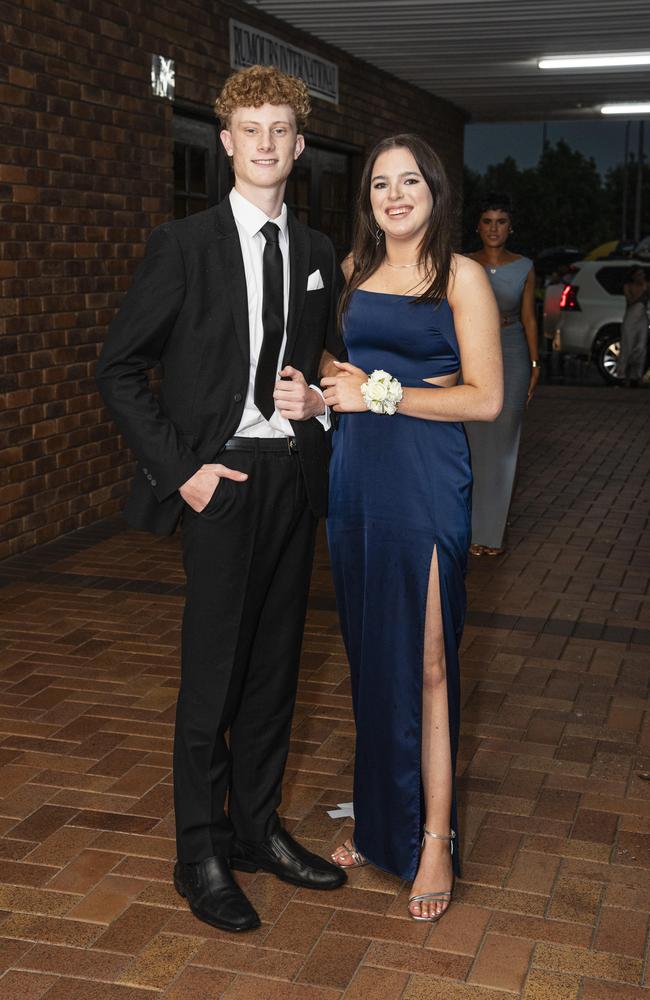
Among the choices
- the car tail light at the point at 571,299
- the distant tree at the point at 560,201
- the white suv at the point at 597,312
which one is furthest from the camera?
the distant tree at the point at 560,201

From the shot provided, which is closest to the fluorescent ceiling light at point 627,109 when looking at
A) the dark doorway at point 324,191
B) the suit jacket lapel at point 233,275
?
the dark doorway at point 324,191

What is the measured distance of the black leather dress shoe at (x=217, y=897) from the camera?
325cm

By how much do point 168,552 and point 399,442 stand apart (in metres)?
4.36

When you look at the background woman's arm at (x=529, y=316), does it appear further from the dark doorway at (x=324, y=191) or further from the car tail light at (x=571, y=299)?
the car tail light at (x=571, y=299)

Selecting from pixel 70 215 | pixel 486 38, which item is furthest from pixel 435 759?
pixel 486 38

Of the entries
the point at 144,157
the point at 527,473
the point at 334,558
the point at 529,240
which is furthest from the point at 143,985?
the point at 529,240

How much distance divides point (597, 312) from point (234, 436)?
51.0 feet

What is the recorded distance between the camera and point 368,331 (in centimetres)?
332

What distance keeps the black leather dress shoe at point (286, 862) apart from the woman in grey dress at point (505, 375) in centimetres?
395

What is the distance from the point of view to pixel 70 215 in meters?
7.73

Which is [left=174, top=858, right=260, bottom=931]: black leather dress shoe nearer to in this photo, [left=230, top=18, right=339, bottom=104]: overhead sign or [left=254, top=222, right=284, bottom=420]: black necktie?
[left=254, top=222, right=284, bottom=420]: black necktie

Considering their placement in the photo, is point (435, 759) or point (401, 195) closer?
point (401, 195)

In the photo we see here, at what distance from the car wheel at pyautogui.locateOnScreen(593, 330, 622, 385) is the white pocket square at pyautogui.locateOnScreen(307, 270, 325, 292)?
15.1m

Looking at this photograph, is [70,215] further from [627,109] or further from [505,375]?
[627,109]
